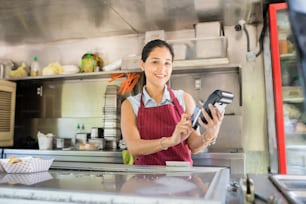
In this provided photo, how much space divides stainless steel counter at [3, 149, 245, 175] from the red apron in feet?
2.64

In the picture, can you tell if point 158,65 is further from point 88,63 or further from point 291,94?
point 88,63

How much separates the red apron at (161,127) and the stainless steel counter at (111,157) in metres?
0.81

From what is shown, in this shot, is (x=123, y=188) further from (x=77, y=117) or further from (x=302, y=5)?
(x=77, y=117)

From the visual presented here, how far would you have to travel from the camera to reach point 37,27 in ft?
9.28

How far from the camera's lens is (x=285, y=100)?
2184mm

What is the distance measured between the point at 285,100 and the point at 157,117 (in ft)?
4.30

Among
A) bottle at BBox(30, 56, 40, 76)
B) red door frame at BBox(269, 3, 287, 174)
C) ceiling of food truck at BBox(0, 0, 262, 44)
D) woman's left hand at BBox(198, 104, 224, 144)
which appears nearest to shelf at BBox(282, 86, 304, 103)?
red door frame at BBox(269, 3, 287, 174)

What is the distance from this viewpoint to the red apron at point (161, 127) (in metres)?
1.34

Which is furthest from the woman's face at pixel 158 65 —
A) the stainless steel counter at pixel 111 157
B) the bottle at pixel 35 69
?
the bottle at pixel 35 69

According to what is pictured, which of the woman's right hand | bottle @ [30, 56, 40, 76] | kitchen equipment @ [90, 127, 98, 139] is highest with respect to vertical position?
bottle @ [30, 56, 40, 76]

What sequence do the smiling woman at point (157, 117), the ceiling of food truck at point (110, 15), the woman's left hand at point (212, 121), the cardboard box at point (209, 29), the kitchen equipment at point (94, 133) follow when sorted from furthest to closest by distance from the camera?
1. the kitchen equipment at point (94, 133)
2. the cardboard box at point (209, 29)
3. the ceiling of food truck at point (110, 15)
4. the smiling woman at point (157, 117)
5. the woman's left hand at point (212, 121)

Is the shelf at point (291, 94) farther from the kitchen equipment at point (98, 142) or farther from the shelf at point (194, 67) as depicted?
the kitchen equipment at point (98, 142)

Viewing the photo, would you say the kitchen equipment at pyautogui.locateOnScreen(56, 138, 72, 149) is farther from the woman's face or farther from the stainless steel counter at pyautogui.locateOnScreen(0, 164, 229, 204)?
the stainless steel counter at pyautogui.locateOnScreen(0, 164, 229, 204)

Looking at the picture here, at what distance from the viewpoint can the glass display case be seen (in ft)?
6.76
